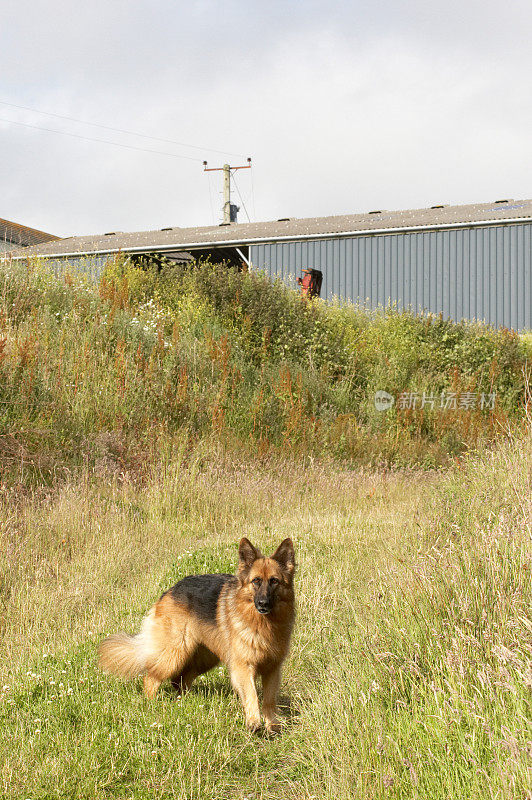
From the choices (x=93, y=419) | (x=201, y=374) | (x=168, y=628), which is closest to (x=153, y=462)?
(x=93, y=419)

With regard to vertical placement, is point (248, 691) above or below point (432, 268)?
below

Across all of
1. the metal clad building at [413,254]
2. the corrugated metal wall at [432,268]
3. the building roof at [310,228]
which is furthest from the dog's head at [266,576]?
the building roof at [310,228]

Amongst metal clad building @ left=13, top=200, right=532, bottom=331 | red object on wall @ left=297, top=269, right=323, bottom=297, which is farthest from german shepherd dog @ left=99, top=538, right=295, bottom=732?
red object on wall @ left=297, top=269, right=323, bottom=297

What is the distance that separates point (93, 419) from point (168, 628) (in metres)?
5.46

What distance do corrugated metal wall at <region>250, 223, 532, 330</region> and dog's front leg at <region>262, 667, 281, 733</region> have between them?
18.5 metres

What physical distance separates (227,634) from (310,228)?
23.7 metres

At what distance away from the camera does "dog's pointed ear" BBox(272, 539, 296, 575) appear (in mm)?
3725

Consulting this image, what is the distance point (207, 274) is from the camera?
1468 cm

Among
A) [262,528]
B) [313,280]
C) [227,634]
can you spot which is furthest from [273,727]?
[313,280]

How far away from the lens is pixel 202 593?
3992mm

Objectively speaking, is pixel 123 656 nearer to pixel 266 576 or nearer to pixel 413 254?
pixel 266 576

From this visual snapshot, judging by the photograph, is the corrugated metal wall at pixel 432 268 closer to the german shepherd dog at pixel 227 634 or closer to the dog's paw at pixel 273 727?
the german shepherd dog at pixel 227 634

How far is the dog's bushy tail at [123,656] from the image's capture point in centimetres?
396

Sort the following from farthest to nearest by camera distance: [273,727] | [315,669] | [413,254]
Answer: [413,254], [315,669], [273,727]
